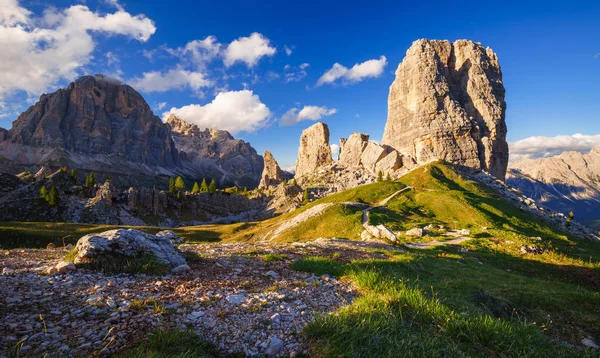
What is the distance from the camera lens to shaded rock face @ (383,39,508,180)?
450 ft

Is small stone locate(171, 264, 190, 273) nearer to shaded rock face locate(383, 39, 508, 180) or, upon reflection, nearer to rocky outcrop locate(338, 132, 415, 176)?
rocky outcrop locate(338, 132, 415, 176)

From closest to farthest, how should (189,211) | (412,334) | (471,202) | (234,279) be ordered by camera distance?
(412,334) < (234,279) < (471,202) < (189,211)

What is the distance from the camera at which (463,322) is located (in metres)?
5.85

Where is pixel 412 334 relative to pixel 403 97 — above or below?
below

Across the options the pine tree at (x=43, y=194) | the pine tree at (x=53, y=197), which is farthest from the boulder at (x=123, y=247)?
the pine tree at (x=43, y=194)

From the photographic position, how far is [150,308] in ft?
22.4

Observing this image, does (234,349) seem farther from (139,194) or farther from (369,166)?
(369,166)

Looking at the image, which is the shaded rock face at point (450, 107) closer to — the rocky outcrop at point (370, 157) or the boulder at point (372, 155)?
the rocky outcrop at point (370, 157)

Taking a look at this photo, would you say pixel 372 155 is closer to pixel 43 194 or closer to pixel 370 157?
pixel 370 157

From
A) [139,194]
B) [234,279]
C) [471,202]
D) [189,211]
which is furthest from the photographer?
[189,211]

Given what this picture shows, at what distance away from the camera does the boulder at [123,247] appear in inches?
403

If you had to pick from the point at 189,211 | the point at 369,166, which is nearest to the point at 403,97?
the point at 369,166

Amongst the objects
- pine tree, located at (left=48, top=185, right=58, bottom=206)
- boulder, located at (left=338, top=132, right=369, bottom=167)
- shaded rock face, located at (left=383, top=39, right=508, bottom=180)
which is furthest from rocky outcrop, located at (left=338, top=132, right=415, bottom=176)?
pine tree, located at (left=48, top=185, right=58, bottom=206)

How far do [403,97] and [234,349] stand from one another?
589 feet
